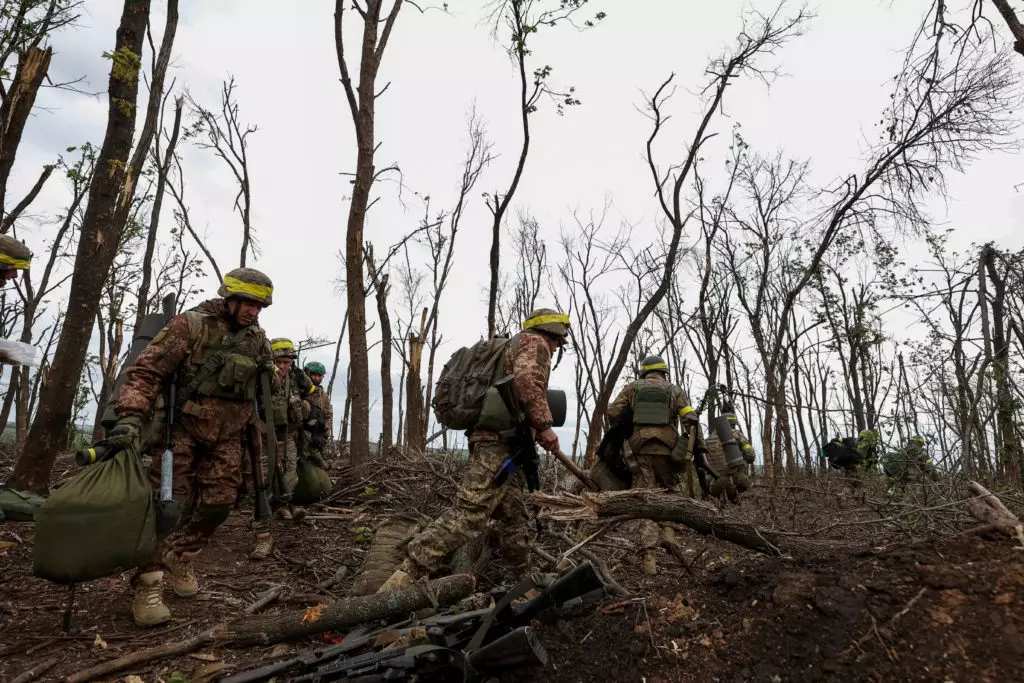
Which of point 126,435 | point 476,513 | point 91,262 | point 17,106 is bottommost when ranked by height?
point 476,513

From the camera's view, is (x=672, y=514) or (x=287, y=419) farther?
(x=287, y=419)

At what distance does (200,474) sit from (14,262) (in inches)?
65.3

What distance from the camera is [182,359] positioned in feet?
12.6

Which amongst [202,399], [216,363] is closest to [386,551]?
[202,399]

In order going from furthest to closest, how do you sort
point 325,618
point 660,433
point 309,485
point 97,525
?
point 309,485, point 660,433, point 325,618, point 97,525

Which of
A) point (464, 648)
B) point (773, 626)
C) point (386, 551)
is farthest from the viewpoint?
point (386, 551)

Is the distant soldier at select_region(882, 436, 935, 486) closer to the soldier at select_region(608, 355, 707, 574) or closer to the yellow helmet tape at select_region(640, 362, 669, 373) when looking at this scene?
the soldier at select_region(608, 355, 707, 574)

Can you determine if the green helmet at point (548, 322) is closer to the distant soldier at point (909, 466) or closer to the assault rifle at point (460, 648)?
the assault rifle at point (460, 648)

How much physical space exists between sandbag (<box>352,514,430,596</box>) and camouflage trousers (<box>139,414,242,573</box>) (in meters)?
1.09

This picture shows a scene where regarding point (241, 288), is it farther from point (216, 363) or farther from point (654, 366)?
point (654, 366)

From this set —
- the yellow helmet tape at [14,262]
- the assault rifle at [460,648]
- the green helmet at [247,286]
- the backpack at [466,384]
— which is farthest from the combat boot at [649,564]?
the yellow helmet tape at [14,262]

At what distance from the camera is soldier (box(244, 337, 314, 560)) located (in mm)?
5695

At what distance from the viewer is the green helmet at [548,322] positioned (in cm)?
436

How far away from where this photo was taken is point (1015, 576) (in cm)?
215
